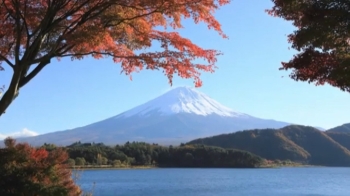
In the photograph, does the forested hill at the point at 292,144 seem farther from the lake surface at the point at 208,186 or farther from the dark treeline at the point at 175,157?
the lake surface at the point at 208,186

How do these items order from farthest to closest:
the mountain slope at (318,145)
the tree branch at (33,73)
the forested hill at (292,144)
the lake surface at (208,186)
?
the mountain slope at (318,145) → the forested hill at (292,144) → the lake surface at (208,186) → the tree branch at (33,73)

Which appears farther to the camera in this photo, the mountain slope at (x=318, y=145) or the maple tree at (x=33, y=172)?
the mountain slope at (x=318, y=145)

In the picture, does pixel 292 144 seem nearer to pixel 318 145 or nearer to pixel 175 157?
pixel 318 145

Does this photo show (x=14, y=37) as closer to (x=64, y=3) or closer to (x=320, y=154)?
(x=64, y=3)

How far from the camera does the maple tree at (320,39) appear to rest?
166 inches

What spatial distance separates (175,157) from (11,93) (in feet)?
153

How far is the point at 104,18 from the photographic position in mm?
4855

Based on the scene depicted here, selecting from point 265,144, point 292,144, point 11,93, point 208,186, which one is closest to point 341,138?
point 292,144

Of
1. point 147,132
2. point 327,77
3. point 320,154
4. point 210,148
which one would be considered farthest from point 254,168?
point 147,132

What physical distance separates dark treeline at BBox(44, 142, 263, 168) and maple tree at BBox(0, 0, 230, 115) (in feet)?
137

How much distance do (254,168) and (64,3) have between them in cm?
5213

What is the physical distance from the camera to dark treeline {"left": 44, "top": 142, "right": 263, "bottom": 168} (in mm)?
47950

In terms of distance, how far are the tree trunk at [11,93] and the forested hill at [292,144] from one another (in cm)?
5376

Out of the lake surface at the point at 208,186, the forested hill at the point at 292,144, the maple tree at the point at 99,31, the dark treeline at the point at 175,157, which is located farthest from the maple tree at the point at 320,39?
the forested hill at the point at 292,144
